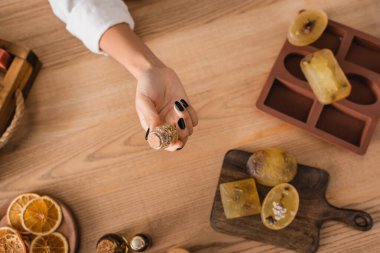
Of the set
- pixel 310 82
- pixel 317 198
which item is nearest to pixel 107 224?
pixel 317 198

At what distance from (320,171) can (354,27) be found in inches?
16.4

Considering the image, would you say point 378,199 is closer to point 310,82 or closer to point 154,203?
point 310,82

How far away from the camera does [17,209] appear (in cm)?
92

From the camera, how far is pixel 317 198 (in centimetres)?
90

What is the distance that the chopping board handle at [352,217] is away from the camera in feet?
2.89

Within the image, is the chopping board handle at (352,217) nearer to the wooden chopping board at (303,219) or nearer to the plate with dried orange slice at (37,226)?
the wooden chopping board at (303,219)

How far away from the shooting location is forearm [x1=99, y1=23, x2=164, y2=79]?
920 mm

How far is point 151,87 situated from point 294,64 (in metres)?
0.41

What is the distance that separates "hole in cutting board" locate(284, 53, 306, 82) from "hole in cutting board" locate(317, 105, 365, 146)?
119 mm

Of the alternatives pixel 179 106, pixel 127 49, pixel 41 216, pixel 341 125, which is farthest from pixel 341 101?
pixel 41 216

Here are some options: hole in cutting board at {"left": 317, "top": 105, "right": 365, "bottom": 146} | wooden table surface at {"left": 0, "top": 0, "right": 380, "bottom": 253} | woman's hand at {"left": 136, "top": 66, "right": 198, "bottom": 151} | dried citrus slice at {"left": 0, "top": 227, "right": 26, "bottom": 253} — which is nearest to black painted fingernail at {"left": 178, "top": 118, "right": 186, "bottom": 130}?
woman's hand at {"left": 136, "top": 66, "right": 198, "bottom": 151}

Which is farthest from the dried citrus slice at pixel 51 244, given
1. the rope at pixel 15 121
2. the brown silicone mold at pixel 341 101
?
the brown silicone mold at pixel 341 101

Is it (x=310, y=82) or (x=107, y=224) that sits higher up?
(x=310, y=82)

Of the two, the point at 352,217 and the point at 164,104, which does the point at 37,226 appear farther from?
the point at 352,217
